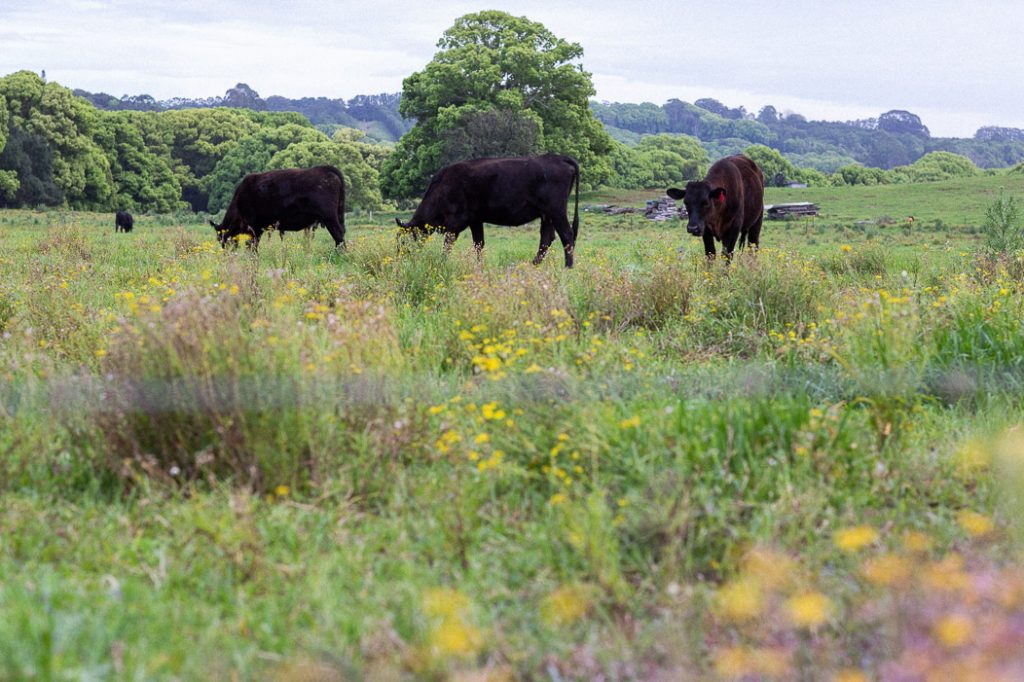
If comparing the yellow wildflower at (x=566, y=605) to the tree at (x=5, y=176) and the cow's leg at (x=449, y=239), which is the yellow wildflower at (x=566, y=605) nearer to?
the cow's leg at (x=449, y=239)

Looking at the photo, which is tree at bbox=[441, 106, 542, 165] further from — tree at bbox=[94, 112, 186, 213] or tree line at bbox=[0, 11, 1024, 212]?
tree at bbox=[94, 112, 186, 213]

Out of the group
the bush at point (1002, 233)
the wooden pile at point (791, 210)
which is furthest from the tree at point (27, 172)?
the bush at point (1002, 233)

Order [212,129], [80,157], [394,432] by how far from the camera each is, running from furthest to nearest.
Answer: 1. [212,129]
2. [80,157]
3. [394,432]

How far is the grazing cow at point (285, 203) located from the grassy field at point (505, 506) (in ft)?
29.3

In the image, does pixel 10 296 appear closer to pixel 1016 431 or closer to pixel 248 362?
pixel 248 362

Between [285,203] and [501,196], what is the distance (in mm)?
4124

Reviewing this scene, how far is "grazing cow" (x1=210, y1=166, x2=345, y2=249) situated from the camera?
15008 millimetres

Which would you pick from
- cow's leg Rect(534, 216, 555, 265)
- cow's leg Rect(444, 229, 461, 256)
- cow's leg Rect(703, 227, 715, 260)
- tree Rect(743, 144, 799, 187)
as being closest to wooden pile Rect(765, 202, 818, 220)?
cow's leg Rect(534, 216, 555, 265)

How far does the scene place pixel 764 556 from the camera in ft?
9.57

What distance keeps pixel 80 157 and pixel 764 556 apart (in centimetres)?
6767

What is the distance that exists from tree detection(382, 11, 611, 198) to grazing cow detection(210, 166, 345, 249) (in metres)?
25.9

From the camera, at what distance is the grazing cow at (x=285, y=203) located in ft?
49.2

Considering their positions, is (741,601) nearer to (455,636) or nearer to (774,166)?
(455,636)

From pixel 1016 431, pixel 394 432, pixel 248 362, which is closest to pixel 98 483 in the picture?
pixel 248 362
